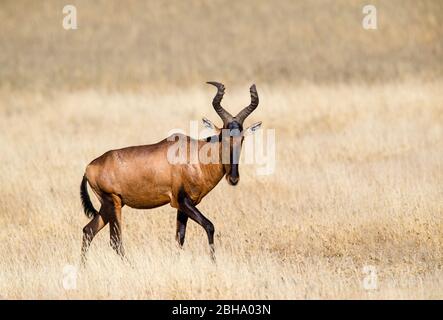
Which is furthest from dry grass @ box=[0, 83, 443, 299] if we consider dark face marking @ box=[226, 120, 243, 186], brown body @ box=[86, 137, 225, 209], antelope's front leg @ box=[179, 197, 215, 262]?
dark face marking @ box=[226, 120, 243, 186]

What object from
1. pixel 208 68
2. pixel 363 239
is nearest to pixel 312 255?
pixel 363 239

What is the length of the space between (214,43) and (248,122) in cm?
1898

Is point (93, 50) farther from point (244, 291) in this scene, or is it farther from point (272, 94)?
point (244, 291)

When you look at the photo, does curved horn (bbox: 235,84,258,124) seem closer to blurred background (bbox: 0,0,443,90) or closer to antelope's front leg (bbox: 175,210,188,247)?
antelope's front leg (bbox: 175,210,188,247)

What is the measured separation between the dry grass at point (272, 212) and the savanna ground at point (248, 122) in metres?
0.04

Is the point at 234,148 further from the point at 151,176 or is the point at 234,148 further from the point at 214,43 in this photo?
the point at 214,43

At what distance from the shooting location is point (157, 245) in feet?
45.7

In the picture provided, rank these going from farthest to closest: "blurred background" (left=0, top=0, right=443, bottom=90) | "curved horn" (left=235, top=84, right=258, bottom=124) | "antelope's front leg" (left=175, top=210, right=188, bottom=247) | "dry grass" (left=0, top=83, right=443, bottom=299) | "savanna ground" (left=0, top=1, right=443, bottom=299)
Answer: "blurred background" (left=0, top=0, right=443, bottom=90), "antelope's front leg" (left=175, top=210, right=188, bottom=247), "curved horn" (left=235, top=84, right=258, bottom=124), "savanna ground" (left=0, top=1, right=443, bottom=299), "dry grass" (left=0, top=83, right=443, bottom=299)

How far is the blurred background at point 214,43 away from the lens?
3697 cm

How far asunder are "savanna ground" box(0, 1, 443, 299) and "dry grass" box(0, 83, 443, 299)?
40 mm

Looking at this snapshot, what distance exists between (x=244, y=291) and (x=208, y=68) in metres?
28.6

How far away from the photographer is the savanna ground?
40.9 ft

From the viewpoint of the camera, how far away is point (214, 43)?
145 feet

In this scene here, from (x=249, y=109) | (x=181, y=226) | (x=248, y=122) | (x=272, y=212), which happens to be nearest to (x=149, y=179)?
(x=181, y=226)
